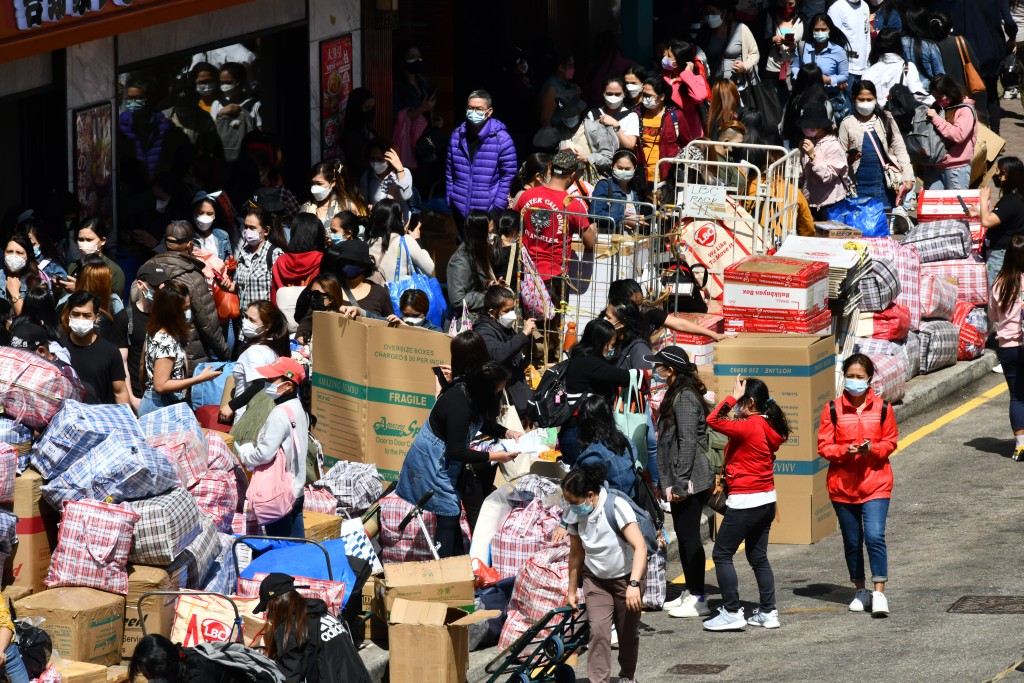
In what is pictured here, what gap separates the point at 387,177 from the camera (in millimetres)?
15555

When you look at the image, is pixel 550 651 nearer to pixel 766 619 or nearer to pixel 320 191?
pixel 766 619

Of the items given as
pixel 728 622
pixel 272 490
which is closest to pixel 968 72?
pixel 728 622

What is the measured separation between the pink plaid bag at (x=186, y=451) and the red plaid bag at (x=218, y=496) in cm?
5

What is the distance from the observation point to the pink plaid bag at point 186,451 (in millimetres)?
10641

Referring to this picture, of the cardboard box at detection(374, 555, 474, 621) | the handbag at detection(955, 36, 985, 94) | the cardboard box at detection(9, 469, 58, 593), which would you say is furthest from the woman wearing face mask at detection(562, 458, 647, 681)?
the handbag at detection(955, 36, 985, 94)

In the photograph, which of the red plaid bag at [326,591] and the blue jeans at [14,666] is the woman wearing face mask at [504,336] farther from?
the blue jeans at [14,666]

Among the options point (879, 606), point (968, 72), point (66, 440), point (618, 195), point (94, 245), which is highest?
point (968, 72)

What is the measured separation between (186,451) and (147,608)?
133cm

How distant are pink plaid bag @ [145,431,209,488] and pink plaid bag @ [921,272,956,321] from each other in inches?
295

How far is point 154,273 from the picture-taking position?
40.3ft

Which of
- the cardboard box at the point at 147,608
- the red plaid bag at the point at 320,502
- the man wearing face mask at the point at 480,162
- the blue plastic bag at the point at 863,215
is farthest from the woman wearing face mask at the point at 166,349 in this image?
the blue plastic bag at the point at 863,215

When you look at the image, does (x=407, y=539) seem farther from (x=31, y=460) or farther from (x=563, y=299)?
(x=563, y=299)

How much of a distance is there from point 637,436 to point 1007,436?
4807 mm

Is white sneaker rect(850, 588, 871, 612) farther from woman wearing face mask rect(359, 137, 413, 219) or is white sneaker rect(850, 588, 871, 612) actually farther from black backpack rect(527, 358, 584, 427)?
woman wearing face mask rect(359, 137, 413, 219)
